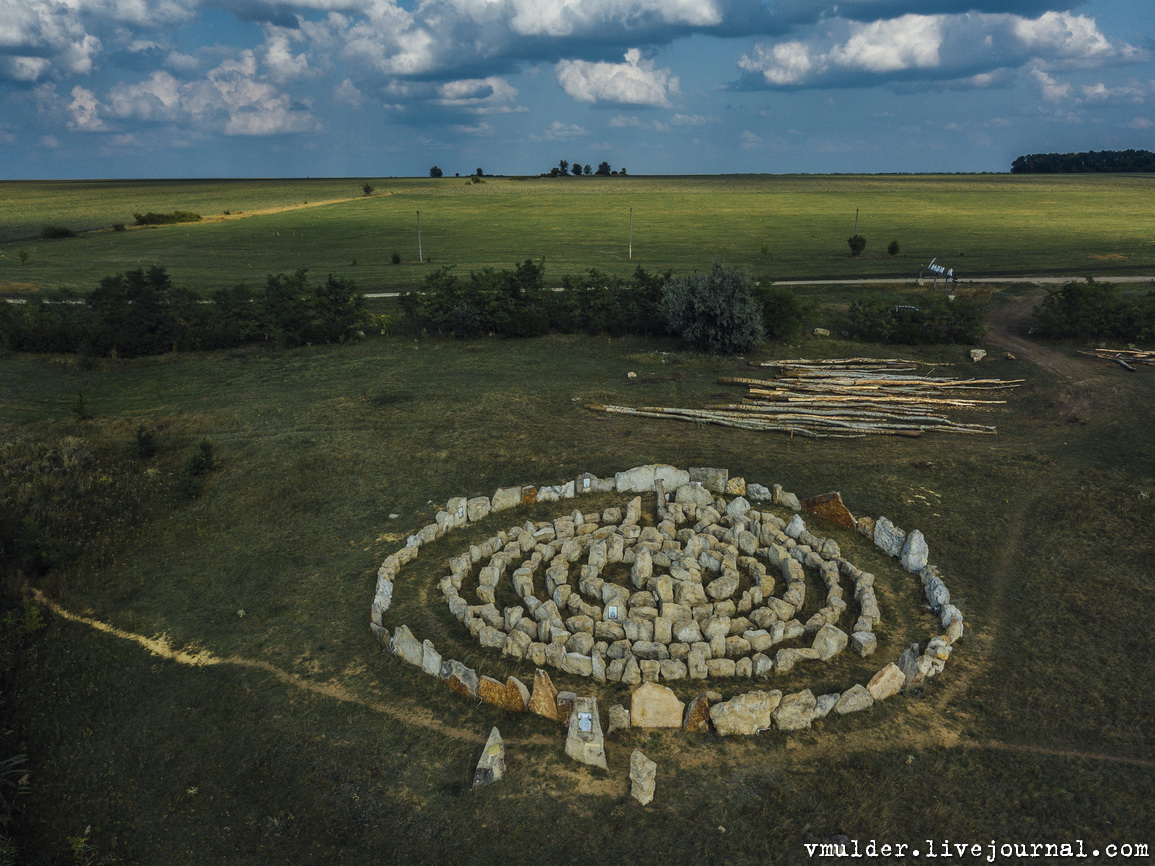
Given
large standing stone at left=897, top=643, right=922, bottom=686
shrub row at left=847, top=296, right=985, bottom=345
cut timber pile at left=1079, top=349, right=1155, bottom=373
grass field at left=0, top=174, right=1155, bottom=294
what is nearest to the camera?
large standing stone at left=897, top=643, right=922, bottom=686

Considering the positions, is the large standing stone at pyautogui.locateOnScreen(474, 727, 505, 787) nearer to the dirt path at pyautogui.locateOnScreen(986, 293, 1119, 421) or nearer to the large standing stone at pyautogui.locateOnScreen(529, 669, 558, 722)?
the large standing stone at pyautogui.locateOnScreen(529, 669, 558, 722)

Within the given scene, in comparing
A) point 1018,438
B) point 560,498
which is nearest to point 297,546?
point 560,498

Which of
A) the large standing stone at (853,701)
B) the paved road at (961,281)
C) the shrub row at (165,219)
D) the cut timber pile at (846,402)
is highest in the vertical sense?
the shrub row at (165,219)

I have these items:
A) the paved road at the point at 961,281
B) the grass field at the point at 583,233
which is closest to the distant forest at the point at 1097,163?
the grass field at the point at 583,233

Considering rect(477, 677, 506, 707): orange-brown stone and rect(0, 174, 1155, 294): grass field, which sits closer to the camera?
rect(477, 677, 506, 707): orange-brown stone

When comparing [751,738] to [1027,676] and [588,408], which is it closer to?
[1027,676]

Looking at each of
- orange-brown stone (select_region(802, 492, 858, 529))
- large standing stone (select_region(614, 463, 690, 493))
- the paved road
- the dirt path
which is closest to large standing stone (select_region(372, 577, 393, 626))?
large standing stone (select_region(614, 463, 690, 493))

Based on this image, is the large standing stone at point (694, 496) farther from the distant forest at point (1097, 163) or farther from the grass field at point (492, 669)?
the distant forest at point (1097, 163)
